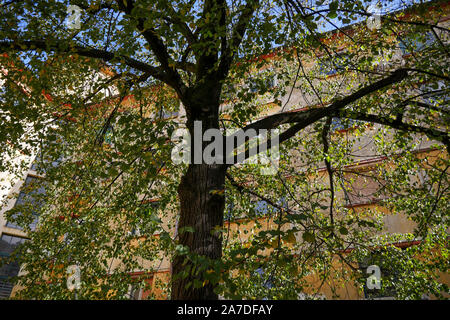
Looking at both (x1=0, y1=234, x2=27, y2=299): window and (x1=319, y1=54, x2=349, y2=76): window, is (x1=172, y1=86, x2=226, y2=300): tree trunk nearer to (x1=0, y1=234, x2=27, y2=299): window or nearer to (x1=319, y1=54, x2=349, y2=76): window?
(x1=319, y1=54, x2=349, y2=76): window

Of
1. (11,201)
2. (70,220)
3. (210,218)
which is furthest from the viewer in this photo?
(11,201)

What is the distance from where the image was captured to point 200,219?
3709 mm

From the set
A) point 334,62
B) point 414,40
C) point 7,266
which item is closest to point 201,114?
point 334,62

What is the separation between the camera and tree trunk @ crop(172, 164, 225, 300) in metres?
3.27

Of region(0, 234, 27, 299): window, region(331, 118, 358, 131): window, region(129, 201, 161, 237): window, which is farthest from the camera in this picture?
region(0, 234, 27, 299): window

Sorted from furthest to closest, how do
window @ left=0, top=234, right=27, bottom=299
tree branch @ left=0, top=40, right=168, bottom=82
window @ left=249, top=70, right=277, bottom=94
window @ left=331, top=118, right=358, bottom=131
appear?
window @ left=0, top=234, right=27, bottom=299, window @ left=331, top=118, right=358, bottom=131, window @ left=249, top=70, right=277, bottom=94, tree branch @ left=0, top=40, right=168, bottom=82

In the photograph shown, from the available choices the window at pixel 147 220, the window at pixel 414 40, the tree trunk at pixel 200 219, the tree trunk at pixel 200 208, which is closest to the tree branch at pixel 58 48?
the tree trunk at pixel 200 208

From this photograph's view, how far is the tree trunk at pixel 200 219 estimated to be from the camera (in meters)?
3.27

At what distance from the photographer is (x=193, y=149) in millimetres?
4336

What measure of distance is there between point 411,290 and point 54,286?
278 inches

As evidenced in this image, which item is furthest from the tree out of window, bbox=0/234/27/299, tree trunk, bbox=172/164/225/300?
window, bbox=0/234/27/299

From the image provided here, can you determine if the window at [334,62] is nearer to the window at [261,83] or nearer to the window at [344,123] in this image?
the window at [344,123]
